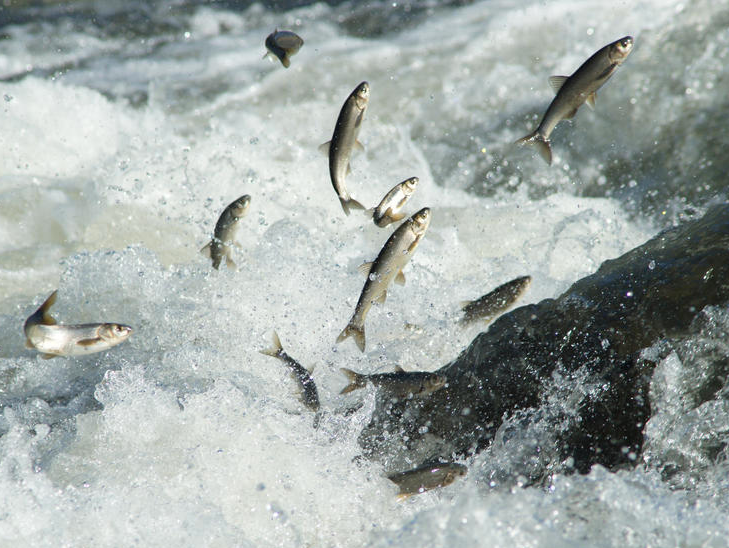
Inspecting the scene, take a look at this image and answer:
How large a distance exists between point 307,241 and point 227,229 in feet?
2.30

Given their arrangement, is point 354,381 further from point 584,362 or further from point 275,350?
point 584,362

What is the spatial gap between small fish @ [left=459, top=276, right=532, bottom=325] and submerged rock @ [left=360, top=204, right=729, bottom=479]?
31 cm

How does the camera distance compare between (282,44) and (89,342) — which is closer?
(89,342)

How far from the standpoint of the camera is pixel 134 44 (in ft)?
26.0

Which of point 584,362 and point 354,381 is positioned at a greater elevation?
point 584,362

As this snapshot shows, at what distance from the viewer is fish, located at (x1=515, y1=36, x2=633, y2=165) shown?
3.16m

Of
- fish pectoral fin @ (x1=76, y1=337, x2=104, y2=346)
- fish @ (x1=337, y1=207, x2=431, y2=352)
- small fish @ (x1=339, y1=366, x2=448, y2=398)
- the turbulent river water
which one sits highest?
fish @ (x1=337, y1=207, x2=431, y2=352)

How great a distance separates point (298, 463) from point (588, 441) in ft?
3.76

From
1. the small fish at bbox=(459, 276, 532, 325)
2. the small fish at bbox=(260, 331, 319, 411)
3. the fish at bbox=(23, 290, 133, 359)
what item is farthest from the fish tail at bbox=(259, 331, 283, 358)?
the small fish at bbox=(459, 276, 532, 325)

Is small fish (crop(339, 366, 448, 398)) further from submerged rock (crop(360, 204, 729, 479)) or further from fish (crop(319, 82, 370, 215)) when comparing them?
fish (crop(319, 82, 370, 215))

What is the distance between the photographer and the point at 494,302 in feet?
12.0

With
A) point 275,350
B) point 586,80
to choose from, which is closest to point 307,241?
point 275,350

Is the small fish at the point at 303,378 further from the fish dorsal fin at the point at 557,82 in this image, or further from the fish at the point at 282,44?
the fish dorsal fin at the point at 557,82

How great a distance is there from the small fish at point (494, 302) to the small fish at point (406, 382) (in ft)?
1.95
